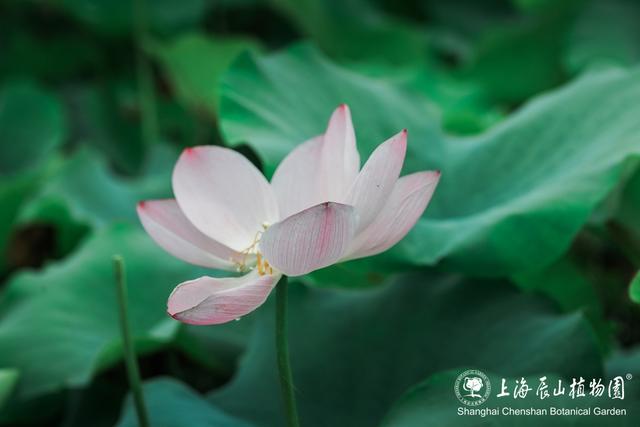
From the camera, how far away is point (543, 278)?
2.87ft

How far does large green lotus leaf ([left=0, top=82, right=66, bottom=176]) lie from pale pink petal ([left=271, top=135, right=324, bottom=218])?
34.6 inches

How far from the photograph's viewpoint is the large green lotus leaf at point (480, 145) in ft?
2.16

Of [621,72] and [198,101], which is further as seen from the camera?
[198,101]

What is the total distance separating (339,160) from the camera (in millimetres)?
528

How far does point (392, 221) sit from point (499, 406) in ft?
0.47

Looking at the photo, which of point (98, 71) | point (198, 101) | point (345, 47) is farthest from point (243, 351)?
point (98, 71)

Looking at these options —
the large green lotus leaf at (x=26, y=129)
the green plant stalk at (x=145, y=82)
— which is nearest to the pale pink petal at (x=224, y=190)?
the large green lotus leaf at (x=26, y=129)

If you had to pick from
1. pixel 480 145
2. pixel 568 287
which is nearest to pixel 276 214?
pixel 480 145

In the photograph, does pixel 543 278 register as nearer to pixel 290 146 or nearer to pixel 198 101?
pixel 290 146

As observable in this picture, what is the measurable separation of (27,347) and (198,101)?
67cm

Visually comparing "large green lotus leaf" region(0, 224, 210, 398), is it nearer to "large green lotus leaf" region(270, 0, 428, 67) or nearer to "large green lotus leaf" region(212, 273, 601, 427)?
"large green lotus leaf" region(212, 273, 601, 427)

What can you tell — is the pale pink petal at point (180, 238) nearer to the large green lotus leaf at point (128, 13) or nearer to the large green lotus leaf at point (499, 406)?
the large green lotus leaf at point (499, 406)

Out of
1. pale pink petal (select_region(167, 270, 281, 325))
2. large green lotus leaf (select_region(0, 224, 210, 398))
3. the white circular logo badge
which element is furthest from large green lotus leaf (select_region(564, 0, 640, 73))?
pale pink petal (select_region(167, 270, 281, 325))

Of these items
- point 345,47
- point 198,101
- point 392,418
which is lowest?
point 392,418
